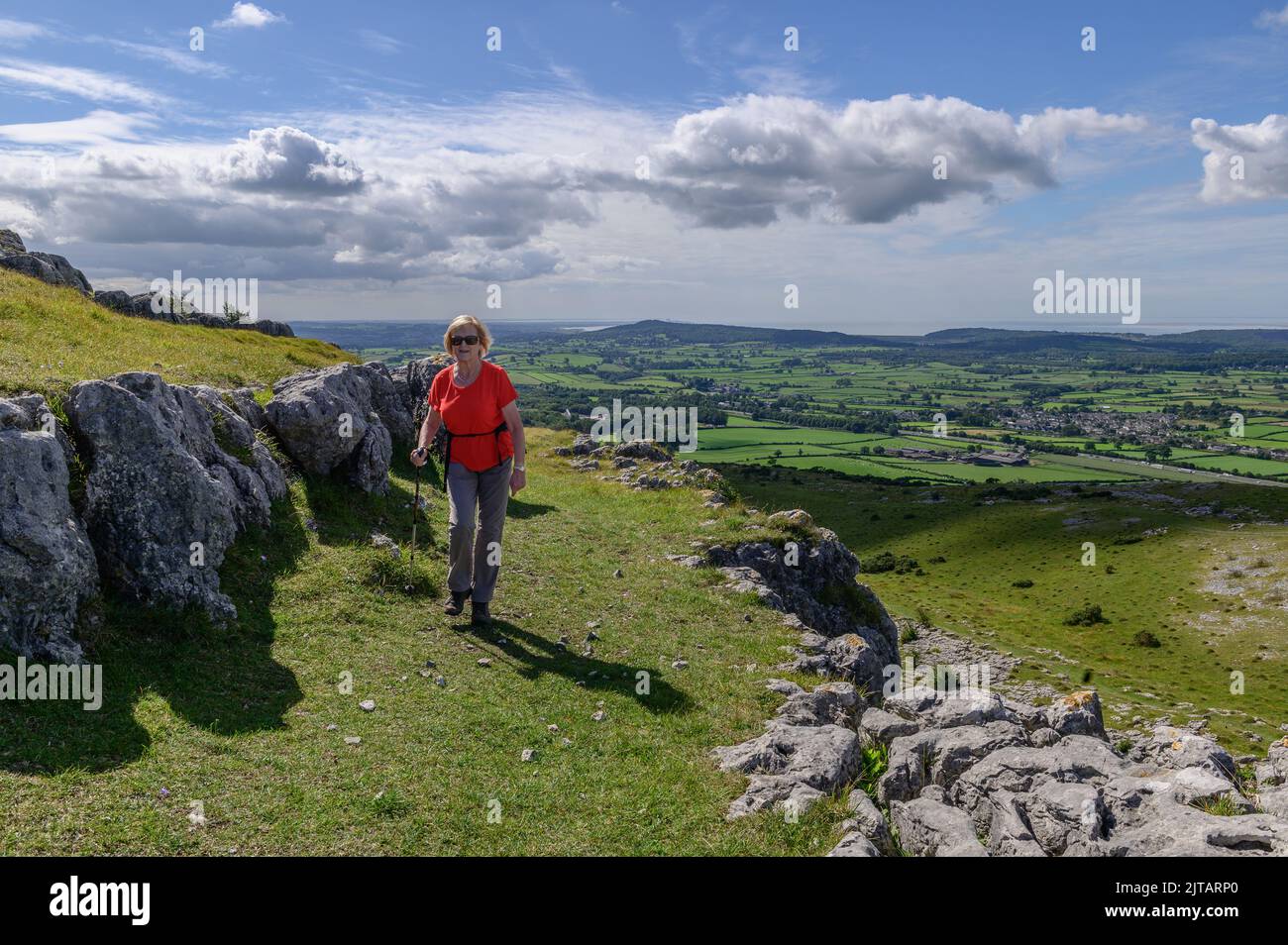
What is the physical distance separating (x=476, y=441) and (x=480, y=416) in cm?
47

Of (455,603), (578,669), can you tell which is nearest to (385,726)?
(578,669)

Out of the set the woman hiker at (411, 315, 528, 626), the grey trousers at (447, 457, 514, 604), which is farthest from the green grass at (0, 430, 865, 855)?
the woman hiker at (411, 315, 528, 626)

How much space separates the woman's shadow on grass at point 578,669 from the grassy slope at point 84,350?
9.07m

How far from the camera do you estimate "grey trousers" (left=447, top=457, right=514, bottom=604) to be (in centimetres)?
1297

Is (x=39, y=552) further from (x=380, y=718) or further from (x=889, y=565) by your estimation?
(x=889, y=565)

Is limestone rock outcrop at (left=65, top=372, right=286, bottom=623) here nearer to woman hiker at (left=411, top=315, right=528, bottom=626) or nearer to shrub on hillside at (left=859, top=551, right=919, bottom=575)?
woman hiker at (left=411, top=315, right=528, bottom=626)

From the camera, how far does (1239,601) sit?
89.4m

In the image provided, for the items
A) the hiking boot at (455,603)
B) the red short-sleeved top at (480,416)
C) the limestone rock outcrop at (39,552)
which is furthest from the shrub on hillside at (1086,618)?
the limestone rock outcrop at (39,552)

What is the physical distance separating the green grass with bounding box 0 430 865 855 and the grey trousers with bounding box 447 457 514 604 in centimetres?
99

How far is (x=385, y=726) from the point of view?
9.70m

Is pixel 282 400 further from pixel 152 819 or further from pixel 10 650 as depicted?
pixel 152 819

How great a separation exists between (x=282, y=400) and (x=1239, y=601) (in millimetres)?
111995
